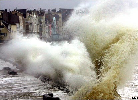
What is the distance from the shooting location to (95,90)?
56.7 ft

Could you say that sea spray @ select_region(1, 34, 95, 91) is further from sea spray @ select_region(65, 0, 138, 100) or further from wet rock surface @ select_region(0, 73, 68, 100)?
wet rock surface @ select_region(0, 73, 68, 100)

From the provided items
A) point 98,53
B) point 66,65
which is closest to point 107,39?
point 98,53

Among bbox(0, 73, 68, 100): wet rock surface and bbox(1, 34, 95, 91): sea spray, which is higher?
bbox(1, 34, 95, 91): sea spray

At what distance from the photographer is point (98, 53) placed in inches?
907

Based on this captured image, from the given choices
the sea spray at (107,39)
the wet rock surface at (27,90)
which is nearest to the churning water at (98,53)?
the sea spray at (107,39)

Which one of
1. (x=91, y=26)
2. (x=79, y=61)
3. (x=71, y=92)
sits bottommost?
(x=71, y=92)

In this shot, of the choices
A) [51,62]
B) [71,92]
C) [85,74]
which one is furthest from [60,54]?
[71,92]

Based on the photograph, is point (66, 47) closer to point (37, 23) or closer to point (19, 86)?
point (19, 86)

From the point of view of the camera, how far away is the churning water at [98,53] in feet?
59.9

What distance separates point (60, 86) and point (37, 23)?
8936 centimetres

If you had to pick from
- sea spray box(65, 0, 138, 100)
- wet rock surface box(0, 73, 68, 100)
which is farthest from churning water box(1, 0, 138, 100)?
wet rock surface box(0, 73, 68, 100)

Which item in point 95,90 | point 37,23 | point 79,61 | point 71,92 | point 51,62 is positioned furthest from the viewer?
point 37,23

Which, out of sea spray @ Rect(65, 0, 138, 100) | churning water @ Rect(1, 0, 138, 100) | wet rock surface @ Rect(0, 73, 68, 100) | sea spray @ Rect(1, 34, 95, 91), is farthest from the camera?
sea spray @ Rect(1, 34, 95, 91)

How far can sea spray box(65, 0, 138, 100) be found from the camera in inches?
691
